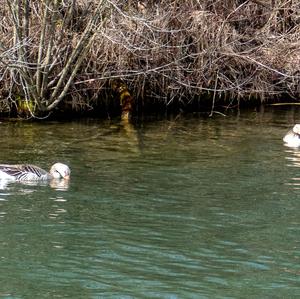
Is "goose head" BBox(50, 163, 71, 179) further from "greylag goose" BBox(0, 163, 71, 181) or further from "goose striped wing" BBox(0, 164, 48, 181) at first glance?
"goose striped wing" BBox(0, 164, 48, 181)

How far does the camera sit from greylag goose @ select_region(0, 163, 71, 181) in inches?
619

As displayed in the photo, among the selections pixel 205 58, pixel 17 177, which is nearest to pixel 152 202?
pixel 17 177

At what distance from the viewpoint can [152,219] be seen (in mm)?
13234

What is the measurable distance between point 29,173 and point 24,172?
0.09 m

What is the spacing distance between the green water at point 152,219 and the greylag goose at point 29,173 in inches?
7.9

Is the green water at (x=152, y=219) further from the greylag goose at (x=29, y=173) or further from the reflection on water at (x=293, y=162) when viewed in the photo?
the greylag goose at (x=29, y=173)

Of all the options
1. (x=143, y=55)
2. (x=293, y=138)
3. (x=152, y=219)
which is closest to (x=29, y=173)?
(x=152, y=219)

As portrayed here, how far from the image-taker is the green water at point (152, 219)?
1034cm

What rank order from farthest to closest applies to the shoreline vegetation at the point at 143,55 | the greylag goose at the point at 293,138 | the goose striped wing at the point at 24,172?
the shoreline vegetation at the point at 143,55 < the greylag goose at the point at 293,138 < the goose striped wing at the point at 24,172

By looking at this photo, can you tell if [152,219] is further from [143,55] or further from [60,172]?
[143,55]

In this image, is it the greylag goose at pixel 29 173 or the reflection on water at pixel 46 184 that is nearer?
the reflection on water at pixel 46 184

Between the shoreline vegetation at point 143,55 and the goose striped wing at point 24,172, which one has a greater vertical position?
the shoreline vegetation at point 143,55

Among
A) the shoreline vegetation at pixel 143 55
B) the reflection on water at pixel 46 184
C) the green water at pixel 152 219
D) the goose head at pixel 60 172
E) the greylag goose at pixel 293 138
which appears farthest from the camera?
the shoreline vegetation at pixel 143 55

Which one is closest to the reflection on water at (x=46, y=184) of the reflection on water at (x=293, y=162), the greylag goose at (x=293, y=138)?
the reflection on water at (x=293, y=162)
